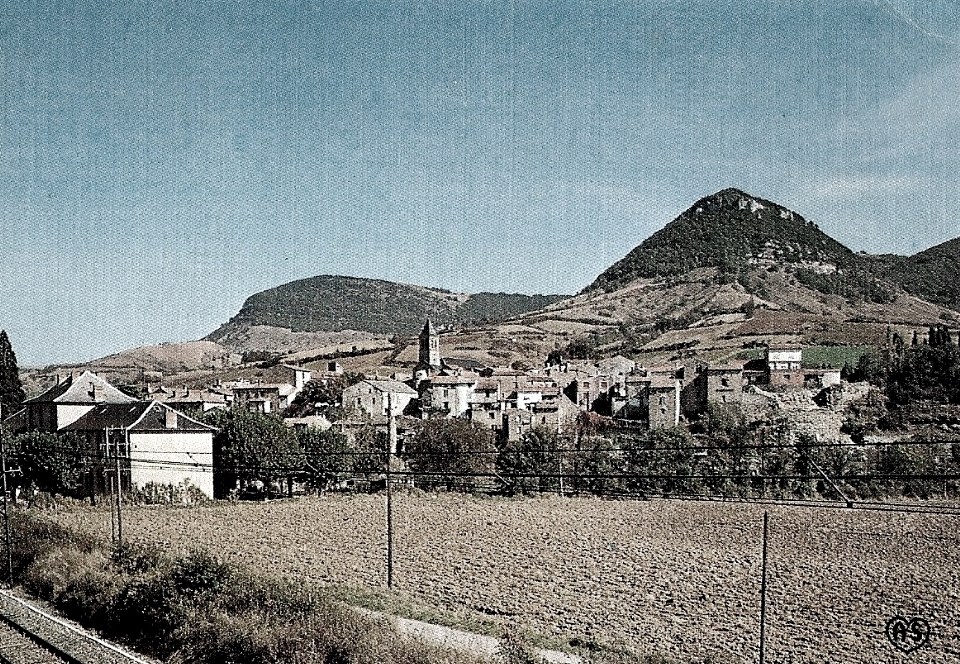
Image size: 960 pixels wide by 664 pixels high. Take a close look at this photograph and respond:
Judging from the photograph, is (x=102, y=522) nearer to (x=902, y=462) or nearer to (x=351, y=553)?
(x=351, y=553)

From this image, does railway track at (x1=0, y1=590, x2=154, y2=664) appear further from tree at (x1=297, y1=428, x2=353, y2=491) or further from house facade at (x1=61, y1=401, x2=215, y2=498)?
tree at (x1=297, y1=428, x2=353, y2=491)

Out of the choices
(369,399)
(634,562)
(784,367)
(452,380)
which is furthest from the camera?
(452,380)

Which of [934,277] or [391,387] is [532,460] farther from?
[934,277]

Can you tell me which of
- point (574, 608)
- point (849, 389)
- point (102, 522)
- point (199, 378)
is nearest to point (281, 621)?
point (574, 608)

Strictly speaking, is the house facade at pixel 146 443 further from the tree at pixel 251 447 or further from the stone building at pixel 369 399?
the stone building at pixel 369 399

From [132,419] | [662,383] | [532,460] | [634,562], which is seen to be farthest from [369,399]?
[634,562]

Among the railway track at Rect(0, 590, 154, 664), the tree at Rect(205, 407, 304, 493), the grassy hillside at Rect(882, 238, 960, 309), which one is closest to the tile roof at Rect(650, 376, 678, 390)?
the tree at Rect(205, 407, 304, 493)

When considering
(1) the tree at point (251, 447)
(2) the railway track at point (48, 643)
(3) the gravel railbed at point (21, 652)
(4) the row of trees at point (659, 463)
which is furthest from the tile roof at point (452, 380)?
(3) the gravel railbed at point (21, 652)
